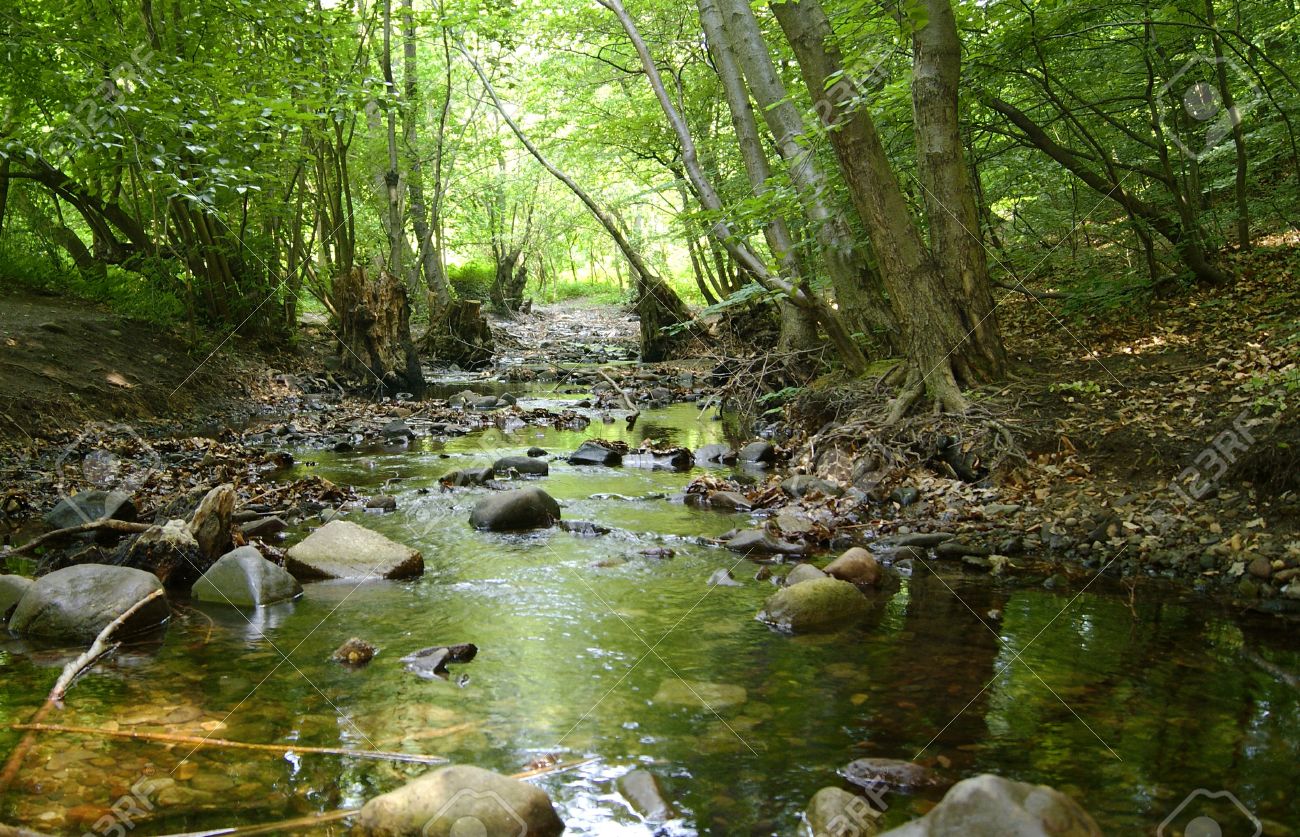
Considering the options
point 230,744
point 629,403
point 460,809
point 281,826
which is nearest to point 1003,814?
point 460,809

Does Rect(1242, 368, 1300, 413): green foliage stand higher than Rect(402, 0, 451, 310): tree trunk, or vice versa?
Rect(402, 0, 451, 310): tree trunk

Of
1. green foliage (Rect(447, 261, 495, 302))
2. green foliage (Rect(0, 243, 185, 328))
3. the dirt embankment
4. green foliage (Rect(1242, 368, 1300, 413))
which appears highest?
green foliage (Rect(447, 261, 495, 302))

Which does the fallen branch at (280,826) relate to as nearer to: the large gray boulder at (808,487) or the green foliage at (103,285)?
the large gray boulder at (808,487)

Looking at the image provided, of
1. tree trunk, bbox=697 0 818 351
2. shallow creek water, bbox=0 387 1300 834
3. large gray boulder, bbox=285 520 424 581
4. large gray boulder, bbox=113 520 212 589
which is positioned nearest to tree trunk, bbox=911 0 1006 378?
tree trunk, bbox=697 0 818 351

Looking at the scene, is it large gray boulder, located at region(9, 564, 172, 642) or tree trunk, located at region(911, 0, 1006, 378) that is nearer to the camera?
large gray boulder, located at region(9, 564, 172, 642)

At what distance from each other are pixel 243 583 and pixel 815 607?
3092 mm

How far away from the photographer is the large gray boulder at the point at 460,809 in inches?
97.5

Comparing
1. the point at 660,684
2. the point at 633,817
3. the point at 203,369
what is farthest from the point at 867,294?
the point at 203,369

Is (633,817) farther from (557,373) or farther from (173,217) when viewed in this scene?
(557,373)

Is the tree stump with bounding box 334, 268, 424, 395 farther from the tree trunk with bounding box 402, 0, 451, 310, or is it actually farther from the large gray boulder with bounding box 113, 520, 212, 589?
the large gray boulder with bounding box 113, 520, 212, 589

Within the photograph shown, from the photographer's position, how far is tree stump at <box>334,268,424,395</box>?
13.6 metres

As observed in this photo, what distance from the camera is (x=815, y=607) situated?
4332 mm

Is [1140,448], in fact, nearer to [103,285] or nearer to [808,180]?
[808,180]

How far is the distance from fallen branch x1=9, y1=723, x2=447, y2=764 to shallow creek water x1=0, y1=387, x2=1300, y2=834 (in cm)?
5
